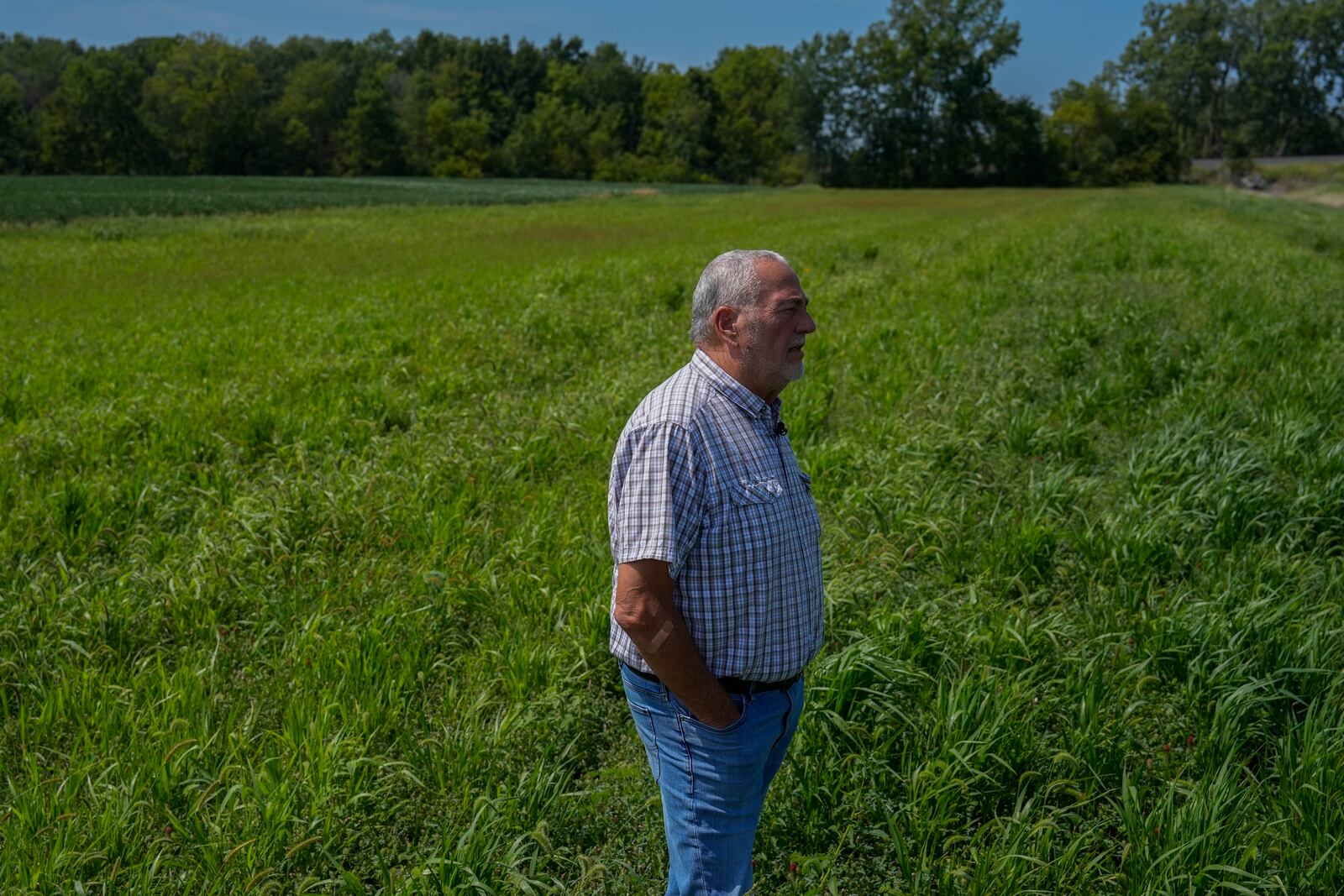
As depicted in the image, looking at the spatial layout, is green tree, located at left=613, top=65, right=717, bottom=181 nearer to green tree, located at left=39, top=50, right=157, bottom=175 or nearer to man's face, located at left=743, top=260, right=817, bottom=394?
green tree, located at left=39, top=50, right=157, bottom=175

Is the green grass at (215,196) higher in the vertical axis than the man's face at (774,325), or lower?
higher

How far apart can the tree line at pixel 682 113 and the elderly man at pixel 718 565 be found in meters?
102

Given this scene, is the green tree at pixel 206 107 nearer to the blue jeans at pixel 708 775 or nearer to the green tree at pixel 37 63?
the green tree at pixel 37 63

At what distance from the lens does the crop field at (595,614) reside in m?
3.16

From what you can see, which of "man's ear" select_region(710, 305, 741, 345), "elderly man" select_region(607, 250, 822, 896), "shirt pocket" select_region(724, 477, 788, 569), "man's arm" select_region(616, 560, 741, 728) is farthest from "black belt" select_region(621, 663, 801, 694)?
"man's ear" select_region(710, 305, 741, 345)

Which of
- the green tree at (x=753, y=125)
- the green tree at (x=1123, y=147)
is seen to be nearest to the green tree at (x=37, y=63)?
the green tree at (x=753, y=125)

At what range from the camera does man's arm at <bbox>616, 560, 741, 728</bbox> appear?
2.22m

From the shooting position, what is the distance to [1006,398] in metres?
8.27

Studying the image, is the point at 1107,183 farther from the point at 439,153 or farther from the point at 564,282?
the point at 564,282

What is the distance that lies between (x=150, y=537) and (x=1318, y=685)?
20.1 ft

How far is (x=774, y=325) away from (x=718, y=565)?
63 centimetres

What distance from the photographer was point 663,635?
7.28 feet

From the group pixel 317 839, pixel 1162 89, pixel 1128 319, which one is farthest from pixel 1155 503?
pixel 1162 89

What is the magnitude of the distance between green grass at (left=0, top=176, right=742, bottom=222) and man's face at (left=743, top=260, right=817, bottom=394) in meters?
35.2
